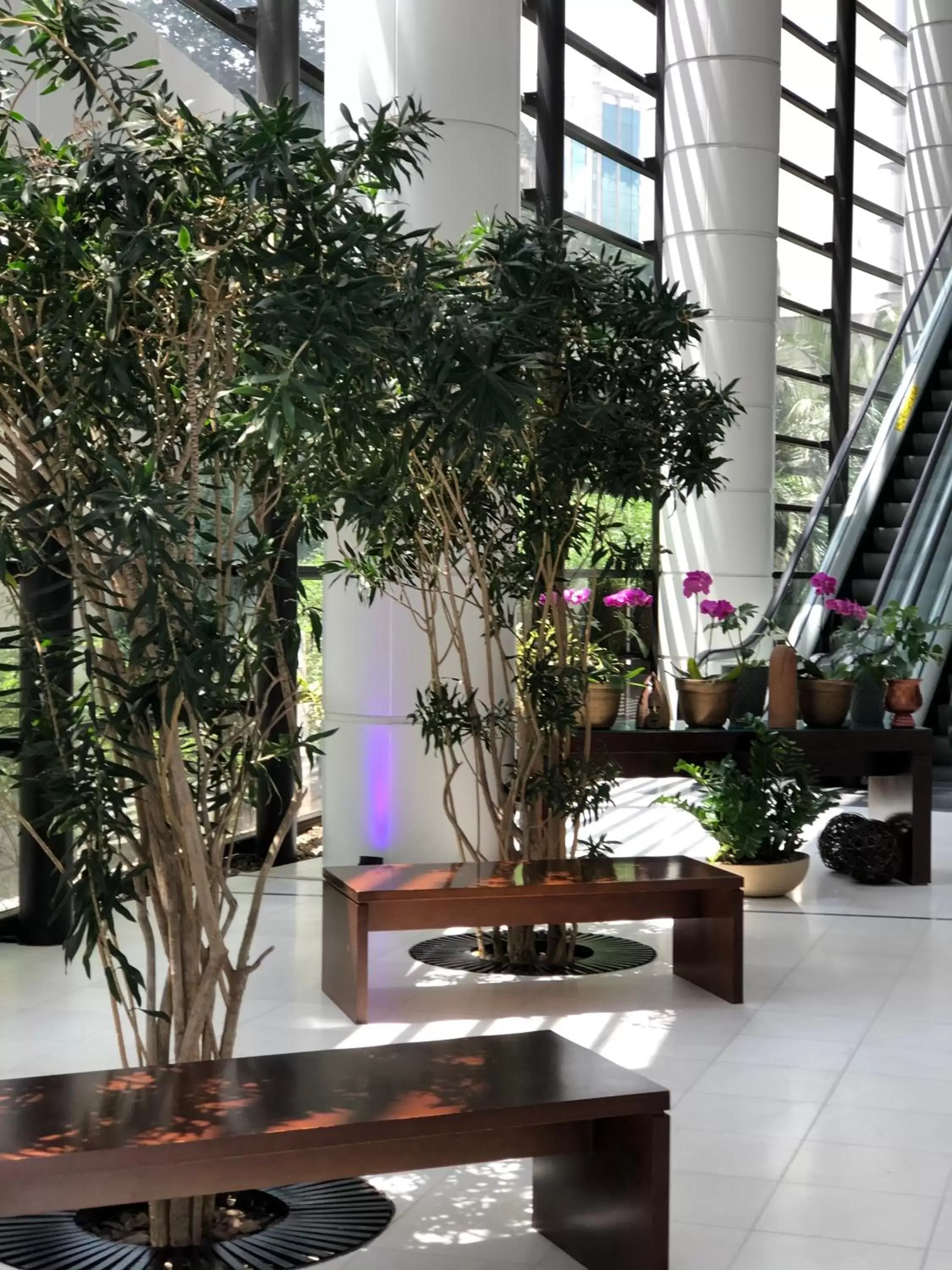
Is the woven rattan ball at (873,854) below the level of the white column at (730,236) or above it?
below

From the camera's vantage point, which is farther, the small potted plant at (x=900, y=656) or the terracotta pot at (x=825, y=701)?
the small potted plant at (x=900, y=656)

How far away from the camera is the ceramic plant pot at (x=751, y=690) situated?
27.3 feet

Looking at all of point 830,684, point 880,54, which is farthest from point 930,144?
point 830,684

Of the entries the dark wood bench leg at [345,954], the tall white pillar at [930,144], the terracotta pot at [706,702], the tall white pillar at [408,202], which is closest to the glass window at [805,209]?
the tall white pillar at [930,144]

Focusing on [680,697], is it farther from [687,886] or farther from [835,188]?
[835,188]

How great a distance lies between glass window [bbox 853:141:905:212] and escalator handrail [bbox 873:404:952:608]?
268 inches

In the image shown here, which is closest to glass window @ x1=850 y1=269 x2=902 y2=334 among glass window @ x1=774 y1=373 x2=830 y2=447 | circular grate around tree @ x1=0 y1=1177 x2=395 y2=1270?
glass window @ x1=774 y1=373 x2=830 y2=447

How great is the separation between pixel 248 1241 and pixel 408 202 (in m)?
5.65

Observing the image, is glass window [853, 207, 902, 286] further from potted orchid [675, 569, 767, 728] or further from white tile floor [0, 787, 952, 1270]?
white tile floor [0, 787, 952, 1270]

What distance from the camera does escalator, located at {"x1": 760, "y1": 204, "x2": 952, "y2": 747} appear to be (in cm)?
1097

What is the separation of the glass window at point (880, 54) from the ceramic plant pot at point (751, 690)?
433 inches

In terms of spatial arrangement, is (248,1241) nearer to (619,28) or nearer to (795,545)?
(619,28)

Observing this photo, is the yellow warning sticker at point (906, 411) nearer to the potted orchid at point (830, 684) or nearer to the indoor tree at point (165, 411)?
the potted orchid at point (830, 684)

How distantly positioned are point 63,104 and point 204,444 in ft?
13.4
